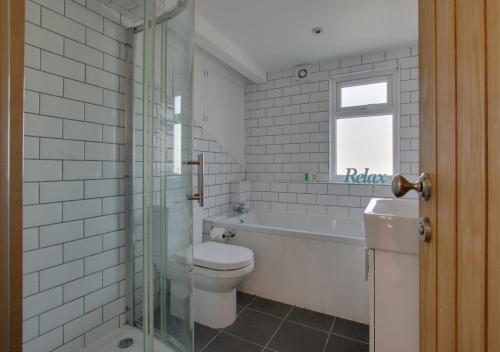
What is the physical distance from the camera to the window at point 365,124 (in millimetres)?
2811

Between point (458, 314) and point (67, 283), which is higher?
point (458, 314)

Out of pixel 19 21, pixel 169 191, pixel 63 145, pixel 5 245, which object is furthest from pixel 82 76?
pixel 5 245

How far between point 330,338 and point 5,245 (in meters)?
1.95

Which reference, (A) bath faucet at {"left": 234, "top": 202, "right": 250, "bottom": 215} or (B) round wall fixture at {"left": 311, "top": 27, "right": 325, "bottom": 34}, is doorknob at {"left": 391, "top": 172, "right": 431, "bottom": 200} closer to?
(B) round wall fixture at {"left": 311, "top": 27, "right": 325, "bottom": 34}

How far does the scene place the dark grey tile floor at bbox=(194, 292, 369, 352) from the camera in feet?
5.59

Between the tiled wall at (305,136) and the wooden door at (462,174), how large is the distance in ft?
7.75

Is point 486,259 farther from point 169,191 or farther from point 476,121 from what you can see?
point 169,191

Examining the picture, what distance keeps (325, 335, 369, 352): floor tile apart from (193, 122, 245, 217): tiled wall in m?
1.65

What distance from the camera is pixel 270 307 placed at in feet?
7.26

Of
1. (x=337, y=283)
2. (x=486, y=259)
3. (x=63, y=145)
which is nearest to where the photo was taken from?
(x=486, y=259)

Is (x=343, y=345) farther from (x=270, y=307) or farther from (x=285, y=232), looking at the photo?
(x=285, y=232)

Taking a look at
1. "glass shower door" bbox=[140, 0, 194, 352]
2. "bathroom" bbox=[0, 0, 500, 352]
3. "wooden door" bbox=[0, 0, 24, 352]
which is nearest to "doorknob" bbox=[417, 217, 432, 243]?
"bathroom" bbox=[0, 0, 500, 352]

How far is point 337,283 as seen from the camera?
6.88 feet

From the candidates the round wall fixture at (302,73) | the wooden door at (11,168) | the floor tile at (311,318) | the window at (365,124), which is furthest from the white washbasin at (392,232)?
the round wall fixture at (302,73)
